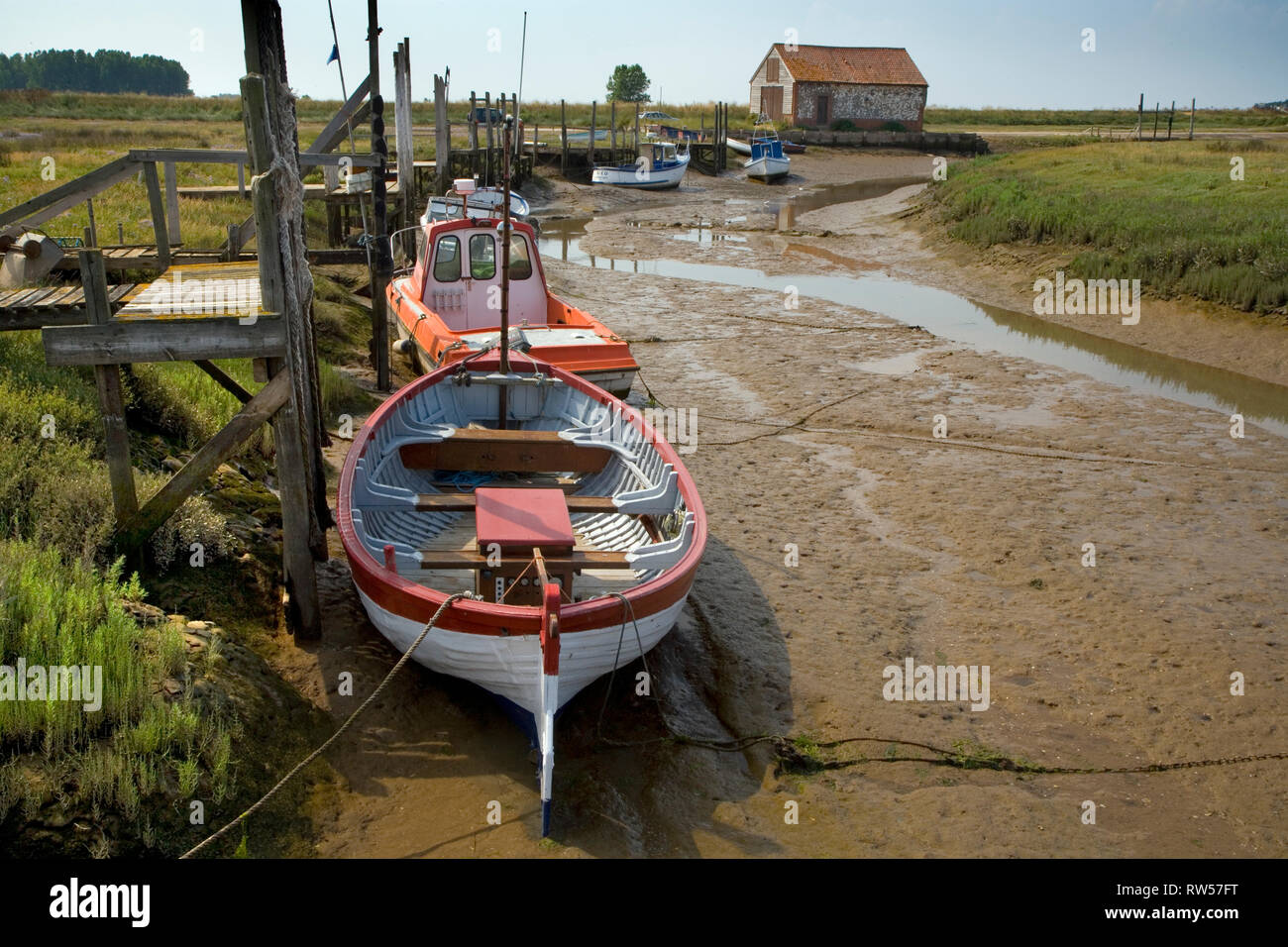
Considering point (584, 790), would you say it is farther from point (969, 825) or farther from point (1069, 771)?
point (1069, 771)

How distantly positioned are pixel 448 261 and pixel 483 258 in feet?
1.34

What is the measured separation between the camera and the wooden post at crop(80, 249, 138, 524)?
18.3 feet

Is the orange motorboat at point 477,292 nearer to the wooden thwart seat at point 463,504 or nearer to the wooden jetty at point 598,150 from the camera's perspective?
the wooden thwart seat at point 463,504

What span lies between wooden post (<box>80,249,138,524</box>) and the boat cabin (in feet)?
20.5

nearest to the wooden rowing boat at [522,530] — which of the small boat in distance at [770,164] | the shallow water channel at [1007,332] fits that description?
the shallow water channel at [1007,332]

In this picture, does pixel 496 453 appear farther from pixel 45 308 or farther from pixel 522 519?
pixel 45 308

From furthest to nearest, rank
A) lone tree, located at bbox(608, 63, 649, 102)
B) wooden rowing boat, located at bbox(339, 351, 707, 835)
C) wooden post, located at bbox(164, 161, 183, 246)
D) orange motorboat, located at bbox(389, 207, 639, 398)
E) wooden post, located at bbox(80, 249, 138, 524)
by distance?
lone tree, located at bbox(608, 63, 649, 102)
orange motorboat, located at bbox(389, 207, 639, 398)
wooden post, located at bbox(164, 161, 183, 246)
wooden post, located at bbox(80, 249, 138, 524)
wooden rowing boat, located at bbox(339, 351, 707, 835)

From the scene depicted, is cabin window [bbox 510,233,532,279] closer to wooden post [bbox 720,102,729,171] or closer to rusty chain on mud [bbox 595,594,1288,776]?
rusty chain on mud [bbox 595,594,1288,776]

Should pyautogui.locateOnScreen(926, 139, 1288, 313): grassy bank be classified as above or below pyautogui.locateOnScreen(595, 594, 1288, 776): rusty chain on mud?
above

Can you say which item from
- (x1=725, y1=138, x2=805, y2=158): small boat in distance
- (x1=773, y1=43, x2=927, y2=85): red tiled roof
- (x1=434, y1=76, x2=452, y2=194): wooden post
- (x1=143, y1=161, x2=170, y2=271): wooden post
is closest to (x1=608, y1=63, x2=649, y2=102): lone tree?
(x1=773, y1=43, x2=927, y2=85): red tiled roof

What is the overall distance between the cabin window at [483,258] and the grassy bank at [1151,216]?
11.1 meters

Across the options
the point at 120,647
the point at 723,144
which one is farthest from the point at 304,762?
the point at 723,144

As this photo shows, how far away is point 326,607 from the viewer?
6820 mm
